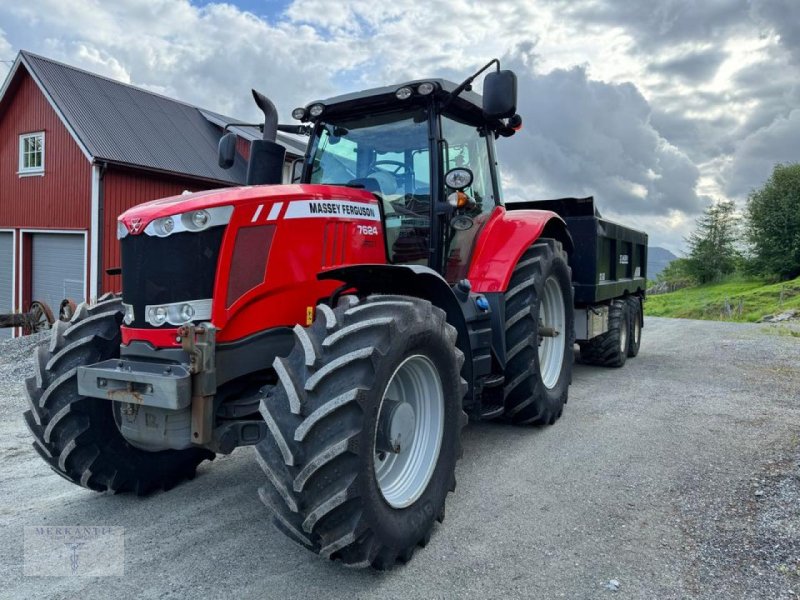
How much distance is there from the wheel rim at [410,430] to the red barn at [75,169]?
12804 mm

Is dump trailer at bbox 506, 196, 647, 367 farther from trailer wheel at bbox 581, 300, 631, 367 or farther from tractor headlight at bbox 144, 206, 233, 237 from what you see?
tractor headlight at bbox 144, 206, 233, 237

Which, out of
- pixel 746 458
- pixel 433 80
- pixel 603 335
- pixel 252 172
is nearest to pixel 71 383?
pixel 252 172

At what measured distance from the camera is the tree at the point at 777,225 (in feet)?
120

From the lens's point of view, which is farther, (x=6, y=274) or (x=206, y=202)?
(x=6, y=274)

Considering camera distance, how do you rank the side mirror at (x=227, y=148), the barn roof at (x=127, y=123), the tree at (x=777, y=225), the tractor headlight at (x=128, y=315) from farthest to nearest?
1. the tree at (x=777, y=225)
2. the barn roof at (x=127, y=123)
3. the side mirror at (x=227, y=148)
4. the tractor headlight at (x=128, y=315)

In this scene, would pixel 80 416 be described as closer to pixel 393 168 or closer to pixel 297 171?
pixel 297 171

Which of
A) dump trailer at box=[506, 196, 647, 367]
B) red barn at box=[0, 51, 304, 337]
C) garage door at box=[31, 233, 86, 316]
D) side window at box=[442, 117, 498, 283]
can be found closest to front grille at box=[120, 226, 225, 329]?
side window at box=[442, 117, 498, 283]

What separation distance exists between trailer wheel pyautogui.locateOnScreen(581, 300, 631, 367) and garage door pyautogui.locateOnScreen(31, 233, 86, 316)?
1212cm

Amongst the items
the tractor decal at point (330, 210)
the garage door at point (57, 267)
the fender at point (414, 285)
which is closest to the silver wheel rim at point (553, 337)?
the fender at point (414, 285)

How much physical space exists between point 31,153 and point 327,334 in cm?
1720

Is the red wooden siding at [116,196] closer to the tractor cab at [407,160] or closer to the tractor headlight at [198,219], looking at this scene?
the tractor cab at [407,160]

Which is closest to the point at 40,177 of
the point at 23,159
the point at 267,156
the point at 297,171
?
the point at 23,159

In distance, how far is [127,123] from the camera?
51.6ft

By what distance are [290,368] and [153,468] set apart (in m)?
1.73
